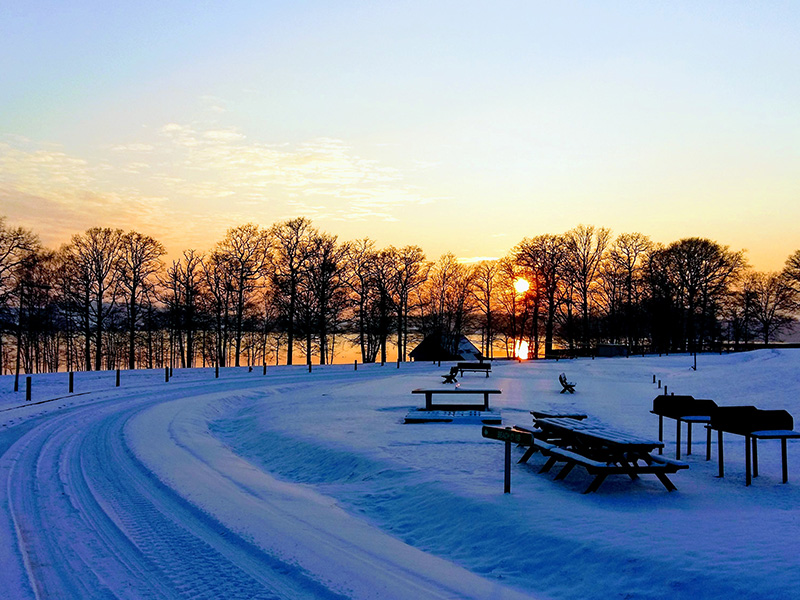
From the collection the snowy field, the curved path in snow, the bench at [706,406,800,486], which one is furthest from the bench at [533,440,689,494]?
the curved path in snow

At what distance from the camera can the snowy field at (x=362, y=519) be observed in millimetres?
5789

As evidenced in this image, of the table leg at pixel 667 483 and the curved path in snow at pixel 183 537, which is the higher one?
the table leg at pixel 667 483

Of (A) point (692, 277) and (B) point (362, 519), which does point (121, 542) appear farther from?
(A) point (692, 277)

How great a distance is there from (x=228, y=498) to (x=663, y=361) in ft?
148

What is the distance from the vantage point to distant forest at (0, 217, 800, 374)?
52.2 metres

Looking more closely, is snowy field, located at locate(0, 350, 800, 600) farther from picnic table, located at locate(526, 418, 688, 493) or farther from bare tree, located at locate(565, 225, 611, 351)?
bare tree, located at locate(565, 225, 611, 351)

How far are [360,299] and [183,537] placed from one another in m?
56.7

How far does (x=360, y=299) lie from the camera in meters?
63.8

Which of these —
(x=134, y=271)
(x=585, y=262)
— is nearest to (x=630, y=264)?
(x=585, y=262)

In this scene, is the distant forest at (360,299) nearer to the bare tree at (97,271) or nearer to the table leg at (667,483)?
the bare tree at (97,271)

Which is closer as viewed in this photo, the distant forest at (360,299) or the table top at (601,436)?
the table top at (601,436)

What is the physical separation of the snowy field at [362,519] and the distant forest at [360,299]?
3609 centimetres

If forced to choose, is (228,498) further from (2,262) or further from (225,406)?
(2,262)

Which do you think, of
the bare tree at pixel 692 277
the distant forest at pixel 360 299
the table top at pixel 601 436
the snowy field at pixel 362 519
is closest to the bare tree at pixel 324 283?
the distant forest at pixel 360 299
